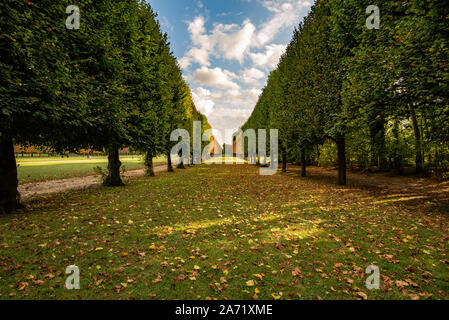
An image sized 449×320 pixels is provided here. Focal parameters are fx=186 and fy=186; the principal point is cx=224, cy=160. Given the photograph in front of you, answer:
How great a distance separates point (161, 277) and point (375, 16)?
11914mm

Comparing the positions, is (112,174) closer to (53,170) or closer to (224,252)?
(224,252)

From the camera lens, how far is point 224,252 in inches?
173

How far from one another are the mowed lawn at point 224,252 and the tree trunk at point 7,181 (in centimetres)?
67

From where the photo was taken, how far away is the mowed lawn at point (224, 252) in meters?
3.19

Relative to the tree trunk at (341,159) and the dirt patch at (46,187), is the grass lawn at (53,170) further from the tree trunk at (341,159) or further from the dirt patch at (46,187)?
the tree trunk at (341,159)

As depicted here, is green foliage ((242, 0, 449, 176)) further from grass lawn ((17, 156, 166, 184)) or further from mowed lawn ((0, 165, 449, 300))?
grass lawn ((17, 156, 166, 184))

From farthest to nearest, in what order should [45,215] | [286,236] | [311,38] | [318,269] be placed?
[311,38] → [45,215] → [286,236] → [318,269]
